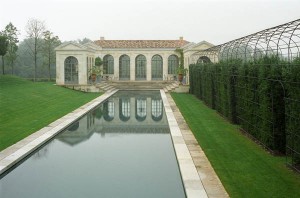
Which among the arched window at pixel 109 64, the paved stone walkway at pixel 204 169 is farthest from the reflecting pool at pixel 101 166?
the arched window at pixel 109 64

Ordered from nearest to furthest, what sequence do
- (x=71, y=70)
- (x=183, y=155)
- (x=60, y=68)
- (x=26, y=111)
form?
(x=183, y=155) < (x=26, y=111) < (x=60, y=68) < (x=71, y=70)

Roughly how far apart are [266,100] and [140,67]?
39665 millimetres

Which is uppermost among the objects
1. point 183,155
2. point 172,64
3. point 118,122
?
point 172,64

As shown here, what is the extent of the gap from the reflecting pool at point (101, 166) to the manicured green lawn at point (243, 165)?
1.38m

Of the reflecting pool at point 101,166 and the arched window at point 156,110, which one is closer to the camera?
the reflecting pool at point 101,166

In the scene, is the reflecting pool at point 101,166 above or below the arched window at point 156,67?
below

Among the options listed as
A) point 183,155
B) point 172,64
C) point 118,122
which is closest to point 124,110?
point 118,122

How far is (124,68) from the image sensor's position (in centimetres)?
5159

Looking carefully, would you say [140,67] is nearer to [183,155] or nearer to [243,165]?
[183,155]

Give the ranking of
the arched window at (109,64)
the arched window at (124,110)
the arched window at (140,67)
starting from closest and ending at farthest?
the arched window at (124,110) → the arched window at (109,64) → the arched window at (140,67)

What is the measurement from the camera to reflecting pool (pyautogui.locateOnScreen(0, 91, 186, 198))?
921 cm

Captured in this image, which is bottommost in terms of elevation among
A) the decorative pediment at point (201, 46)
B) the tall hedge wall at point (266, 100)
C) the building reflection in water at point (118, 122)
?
the building reflection in water at point (118, 122)

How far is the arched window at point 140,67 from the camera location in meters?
51.1

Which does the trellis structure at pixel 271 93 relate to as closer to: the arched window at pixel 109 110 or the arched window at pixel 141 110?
the arched window at pixel 141 110
